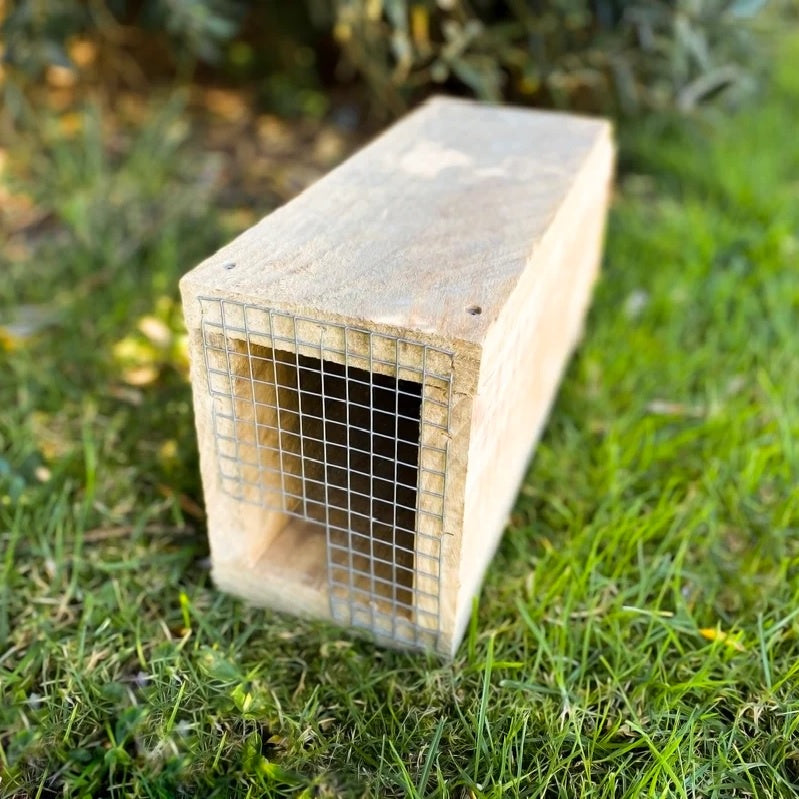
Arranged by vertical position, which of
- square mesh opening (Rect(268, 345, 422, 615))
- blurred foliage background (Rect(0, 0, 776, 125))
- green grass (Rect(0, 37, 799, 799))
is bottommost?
green grass (Rect(0, 37, 799, 799))

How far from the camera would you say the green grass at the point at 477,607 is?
45.4 inches

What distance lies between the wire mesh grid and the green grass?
0.11 meters

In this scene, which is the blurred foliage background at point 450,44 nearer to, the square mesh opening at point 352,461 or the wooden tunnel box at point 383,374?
the wooden tunnel box at point 383,374

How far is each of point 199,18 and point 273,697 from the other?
1698 mm

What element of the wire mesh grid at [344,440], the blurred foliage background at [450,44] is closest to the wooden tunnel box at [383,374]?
A: the wire mesh grid at [344,440]

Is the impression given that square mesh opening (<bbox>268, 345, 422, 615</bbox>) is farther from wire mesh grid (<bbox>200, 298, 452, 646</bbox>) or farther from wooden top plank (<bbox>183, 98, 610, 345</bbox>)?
wooden top plank (<bbox>183, 98, 610, 345</bbox>)

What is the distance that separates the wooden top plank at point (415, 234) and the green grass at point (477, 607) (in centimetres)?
52

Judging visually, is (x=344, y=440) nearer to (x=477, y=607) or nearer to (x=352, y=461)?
(x=352, y=461)

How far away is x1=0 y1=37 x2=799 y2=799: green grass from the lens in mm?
1154

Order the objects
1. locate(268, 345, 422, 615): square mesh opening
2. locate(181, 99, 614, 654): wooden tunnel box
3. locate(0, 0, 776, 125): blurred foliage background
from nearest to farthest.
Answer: locate(181, 99, 614, 654): wooden tunnel box
locate(268, 345, 422, 615): square mesh opening
locate(0, 0, 776, 125): blurred foliage background

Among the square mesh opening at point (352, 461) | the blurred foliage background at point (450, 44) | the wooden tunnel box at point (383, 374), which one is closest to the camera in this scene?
the wooden tunnel box at point (383, 374)

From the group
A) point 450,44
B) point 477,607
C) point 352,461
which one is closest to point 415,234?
point 352,461

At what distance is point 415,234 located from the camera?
1.28 metres

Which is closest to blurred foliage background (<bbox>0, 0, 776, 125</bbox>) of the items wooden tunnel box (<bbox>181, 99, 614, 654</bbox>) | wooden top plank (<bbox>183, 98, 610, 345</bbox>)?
wooden top plank (<bbox>183, 98, 610, 345</bbox>)
